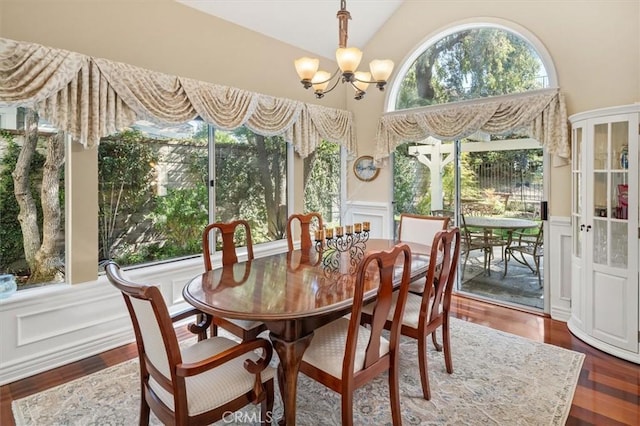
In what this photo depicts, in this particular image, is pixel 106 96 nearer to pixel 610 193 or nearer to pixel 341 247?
pixel 341 247

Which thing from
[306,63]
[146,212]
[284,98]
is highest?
[284,98]

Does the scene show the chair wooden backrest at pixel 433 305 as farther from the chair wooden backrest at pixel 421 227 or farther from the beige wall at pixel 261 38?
the beige wall at pixel 261 38

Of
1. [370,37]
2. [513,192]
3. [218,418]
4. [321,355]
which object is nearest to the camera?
[218,418]

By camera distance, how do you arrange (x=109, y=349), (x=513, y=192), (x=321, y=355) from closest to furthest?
(x=321, y=355) → (x=109, y=349) → (x=513, y=192)

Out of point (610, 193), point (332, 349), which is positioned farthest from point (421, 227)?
point (332, 349)

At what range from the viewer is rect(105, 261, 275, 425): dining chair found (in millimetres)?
1393

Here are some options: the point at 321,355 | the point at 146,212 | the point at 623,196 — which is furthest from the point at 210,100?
the point at 623,196

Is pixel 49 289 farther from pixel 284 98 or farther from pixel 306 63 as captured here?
pixel 284 98

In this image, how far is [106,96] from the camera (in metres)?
2.77

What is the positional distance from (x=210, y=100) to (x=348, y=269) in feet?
7.12

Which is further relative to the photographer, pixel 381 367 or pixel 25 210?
pixel 25 210

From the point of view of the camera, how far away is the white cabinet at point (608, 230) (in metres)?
2.72

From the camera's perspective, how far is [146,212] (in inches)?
131

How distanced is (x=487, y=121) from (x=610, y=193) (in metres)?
1.38
